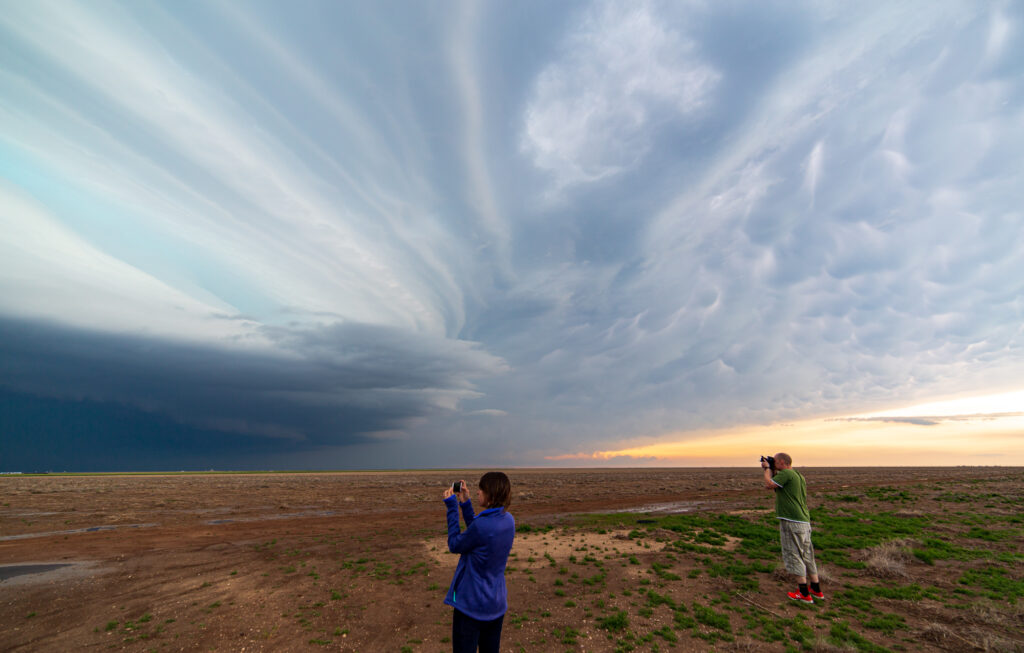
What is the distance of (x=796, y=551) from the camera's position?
10.8m

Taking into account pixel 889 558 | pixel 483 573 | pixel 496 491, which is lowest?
pixel 889 558

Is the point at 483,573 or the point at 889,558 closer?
the point at 483,573

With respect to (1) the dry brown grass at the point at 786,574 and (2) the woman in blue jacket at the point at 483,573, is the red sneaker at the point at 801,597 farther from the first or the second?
(2) the woman in blue jacket at the point at 483,573

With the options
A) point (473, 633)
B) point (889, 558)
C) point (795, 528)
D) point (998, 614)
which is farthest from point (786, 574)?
point (473, 633)

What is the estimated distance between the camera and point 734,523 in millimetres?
22109

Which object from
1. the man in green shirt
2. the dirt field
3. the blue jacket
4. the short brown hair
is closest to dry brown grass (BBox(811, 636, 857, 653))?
the dirt field

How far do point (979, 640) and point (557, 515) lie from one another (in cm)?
2264

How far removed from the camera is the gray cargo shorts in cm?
1054

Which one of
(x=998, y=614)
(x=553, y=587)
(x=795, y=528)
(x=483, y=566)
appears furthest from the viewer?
(x=553, y=587)

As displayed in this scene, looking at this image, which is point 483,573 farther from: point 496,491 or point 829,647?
point 829,647

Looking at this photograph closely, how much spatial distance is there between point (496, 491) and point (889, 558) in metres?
17.5

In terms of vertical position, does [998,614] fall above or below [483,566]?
below

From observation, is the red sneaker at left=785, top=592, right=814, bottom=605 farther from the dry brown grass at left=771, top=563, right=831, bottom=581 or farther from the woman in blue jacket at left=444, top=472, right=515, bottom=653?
the woman in blue jacket at left=444, top=472, right=515, bottom=653

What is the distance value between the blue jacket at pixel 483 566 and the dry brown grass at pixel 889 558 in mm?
15641
